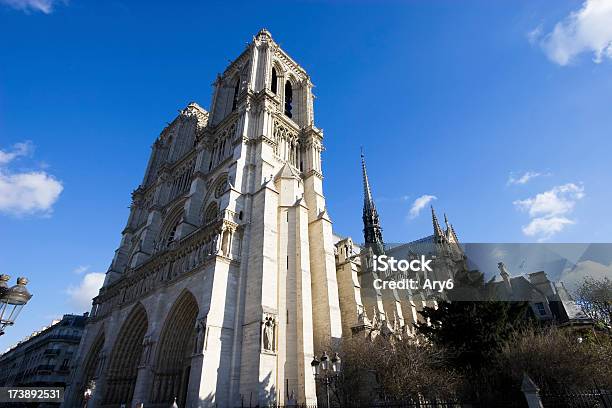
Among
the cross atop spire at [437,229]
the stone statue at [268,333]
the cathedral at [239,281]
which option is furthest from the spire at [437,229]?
the stone statue at [268,333]

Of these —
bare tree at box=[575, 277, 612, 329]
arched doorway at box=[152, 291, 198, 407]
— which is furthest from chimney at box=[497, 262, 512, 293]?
arched doorway at box=[152, 291, 198, 407]

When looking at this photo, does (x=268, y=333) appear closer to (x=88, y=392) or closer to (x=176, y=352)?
(x=176, y=352)

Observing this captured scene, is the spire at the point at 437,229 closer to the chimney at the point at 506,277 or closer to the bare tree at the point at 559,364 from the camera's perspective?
the chimney at the point at 506,277

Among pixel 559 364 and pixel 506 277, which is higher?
pixel 506 277

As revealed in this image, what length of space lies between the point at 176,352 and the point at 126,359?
20.7 ft

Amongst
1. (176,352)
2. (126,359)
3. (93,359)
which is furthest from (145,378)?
(93,359)

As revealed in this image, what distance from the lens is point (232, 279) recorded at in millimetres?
18234

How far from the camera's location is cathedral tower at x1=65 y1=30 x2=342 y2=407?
52.5ft

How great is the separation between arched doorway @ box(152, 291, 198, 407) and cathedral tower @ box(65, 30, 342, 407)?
57 millimetres

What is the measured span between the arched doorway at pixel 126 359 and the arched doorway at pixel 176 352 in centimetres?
446

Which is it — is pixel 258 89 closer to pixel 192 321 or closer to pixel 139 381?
pixel 192 321

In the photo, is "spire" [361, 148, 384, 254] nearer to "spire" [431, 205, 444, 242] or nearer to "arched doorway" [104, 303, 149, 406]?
"spire" [431, 205, 444, 242]

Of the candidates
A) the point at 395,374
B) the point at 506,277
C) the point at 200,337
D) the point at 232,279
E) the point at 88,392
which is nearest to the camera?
the point at 88,392

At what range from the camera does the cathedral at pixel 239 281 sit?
1614cm
